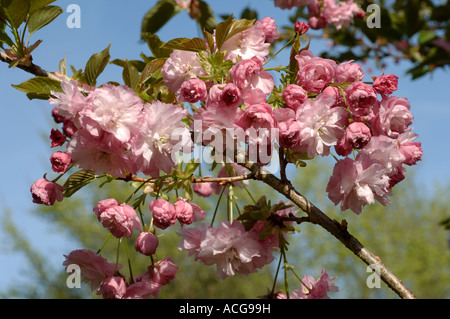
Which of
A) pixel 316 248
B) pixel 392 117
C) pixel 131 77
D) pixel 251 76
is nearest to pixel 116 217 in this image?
pixel 131 77

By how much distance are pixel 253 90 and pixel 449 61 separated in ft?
4.29

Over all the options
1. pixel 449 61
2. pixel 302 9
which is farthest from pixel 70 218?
pixel 449 61

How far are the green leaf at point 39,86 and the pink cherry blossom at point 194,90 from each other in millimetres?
331

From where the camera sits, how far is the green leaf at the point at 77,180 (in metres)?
1.09

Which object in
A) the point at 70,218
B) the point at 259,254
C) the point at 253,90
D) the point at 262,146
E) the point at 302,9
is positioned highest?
the point at 70,218

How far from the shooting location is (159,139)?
945mm

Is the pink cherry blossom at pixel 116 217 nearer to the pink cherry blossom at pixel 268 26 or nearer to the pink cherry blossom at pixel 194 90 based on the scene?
the pink cherry blossom at pixel 194 90

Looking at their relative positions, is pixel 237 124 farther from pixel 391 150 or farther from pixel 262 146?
pixel 391 150

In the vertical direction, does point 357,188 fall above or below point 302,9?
Answer: below

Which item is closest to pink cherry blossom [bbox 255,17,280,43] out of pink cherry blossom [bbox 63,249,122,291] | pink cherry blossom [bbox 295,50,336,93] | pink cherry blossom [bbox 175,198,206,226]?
pink cherry blossom [bbox 295,50,336,93]

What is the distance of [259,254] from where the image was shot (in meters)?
1.15

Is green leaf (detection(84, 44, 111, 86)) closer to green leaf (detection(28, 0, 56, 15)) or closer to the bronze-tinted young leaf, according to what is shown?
green leaf (detection(28, 0, 56, 15))

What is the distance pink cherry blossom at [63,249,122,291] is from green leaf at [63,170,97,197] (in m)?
0.17

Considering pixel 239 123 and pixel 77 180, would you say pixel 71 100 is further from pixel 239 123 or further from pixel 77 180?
pixel 239 123
